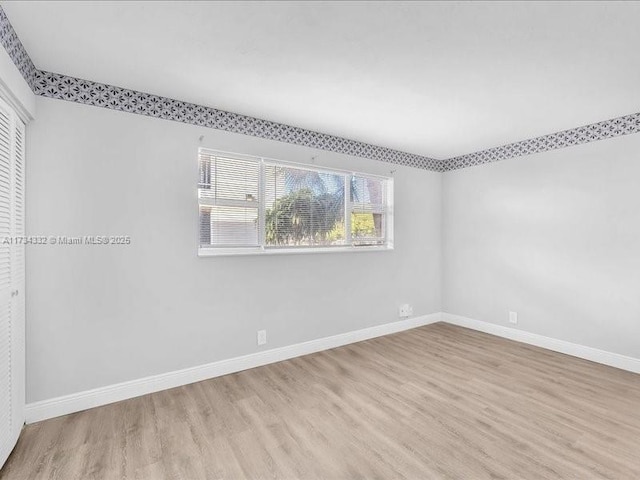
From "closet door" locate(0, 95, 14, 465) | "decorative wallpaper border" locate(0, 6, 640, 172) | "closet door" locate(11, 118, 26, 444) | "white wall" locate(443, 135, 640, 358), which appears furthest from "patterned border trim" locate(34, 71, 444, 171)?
"white wall" locate(443, 135, 640, 358)

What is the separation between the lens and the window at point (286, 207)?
9.58ft

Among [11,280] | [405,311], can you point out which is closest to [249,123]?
[11,280]

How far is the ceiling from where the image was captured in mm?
1634

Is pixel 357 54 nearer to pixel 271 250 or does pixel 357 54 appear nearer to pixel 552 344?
pixel 271 250

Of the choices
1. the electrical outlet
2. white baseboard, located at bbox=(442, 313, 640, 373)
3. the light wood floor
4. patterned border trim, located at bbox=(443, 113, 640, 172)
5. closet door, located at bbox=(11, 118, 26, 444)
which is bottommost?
the light wood floor

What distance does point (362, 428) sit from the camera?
2113 millimetres

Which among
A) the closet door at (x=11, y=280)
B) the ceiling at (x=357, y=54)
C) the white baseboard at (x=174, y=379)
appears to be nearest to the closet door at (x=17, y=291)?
the closet door at (x=11, y=280)

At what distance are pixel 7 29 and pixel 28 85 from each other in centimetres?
43

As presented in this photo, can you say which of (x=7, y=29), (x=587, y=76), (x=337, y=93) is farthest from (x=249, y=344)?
(x=587, y=76)

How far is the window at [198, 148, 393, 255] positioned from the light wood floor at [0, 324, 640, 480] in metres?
1.28

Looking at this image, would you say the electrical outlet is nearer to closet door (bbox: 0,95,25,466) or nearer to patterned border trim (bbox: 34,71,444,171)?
patterned border trim (bbox: 34,71,444,171)

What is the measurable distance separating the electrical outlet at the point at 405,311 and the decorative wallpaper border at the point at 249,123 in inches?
76.3

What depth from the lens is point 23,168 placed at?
2.10 metres

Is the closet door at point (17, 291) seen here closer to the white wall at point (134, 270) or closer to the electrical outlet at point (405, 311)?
the white wall at point (134, 270)
